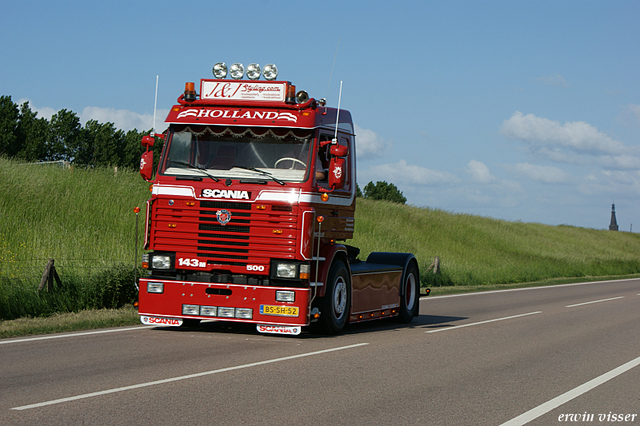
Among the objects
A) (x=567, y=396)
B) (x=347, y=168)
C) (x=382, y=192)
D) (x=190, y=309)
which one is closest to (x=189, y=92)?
(x=347, y=168)

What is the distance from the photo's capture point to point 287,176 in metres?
11.4

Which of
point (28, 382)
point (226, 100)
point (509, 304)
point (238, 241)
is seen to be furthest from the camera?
point (509, 304)

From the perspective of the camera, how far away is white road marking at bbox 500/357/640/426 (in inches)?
260

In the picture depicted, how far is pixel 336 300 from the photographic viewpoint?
12.2 meters

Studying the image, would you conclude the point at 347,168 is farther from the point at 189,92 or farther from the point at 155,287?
the point at 155,287

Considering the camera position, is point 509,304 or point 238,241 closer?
point 238,241

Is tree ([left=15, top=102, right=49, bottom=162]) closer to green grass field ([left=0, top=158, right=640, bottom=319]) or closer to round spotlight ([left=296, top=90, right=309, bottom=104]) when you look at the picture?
green grass field ([left=0, top=158, right=640, bottom=319])

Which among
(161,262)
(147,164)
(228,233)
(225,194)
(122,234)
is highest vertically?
(147,164)

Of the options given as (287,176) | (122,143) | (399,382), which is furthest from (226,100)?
(122,143)

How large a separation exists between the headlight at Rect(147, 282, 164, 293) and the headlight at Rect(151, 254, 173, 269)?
27 centimetres

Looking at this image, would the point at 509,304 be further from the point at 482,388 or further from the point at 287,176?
the point at 482,388

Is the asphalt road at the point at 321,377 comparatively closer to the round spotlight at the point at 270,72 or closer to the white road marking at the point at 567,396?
the white road marking at the point at 567,396

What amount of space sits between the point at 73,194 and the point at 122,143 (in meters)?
46.2

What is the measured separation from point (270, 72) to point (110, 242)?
45.4 ft
